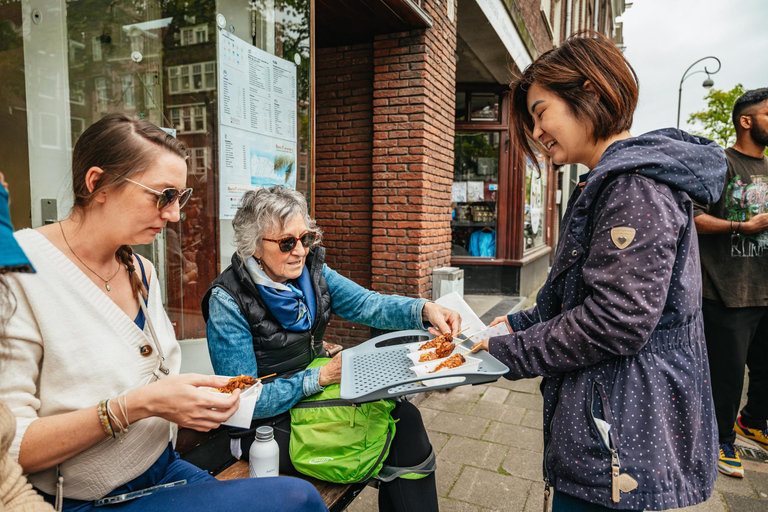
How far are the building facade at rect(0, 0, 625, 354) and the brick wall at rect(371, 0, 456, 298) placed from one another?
0.05 feet

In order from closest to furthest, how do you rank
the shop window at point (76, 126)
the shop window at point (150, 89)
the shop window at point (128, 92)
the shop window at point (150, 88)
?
the shop window at point (150, 88), the shop window at point (76, 126), the shop window at point (128, 92), the shop window at point (150, 89)

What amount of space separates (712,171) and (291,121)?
288 centimetres

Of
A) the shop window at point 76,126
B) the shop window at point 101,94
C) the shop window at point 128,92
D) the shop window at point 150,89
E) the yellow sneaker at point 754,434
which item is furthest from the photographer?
the yellow sneaker at point 754,434

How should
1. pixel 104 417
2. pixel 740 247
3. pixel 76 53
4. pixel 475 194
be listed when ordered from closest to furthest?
pixel 104 417
pixel 76 53
pixel 740 247
pixel 475 194

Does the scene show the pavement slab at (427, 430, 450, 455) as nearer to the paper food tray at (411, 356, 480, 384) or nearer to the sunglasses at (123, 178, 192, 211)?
the paper food tray at (411, 356, 480, 384)

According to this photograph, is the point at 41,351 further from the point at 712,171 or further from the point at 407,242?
the point at 407,242

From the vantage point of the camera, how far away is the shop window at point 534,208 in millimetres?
9935

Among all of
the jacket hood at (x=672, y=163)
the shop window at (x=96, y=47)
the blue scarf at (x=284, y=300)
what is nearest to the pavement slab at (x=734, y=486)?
the jacket hood at (x=672, y=163)

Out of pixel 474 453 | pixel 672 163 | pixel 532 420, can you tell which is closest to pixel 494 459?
pixel 474 453

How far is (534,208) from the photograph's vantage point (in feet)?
35.4

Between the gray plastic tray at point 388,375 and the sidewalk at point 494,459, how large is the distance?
1.51 metres

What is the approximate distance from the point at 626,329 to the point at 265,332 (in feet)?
4.69

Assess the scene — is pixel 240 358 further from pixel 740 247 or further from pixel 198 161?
pixel 740 247

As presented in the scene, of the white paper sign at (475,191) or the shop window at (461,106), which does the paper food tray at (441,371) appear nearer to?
the white paper sign at (475,191)
